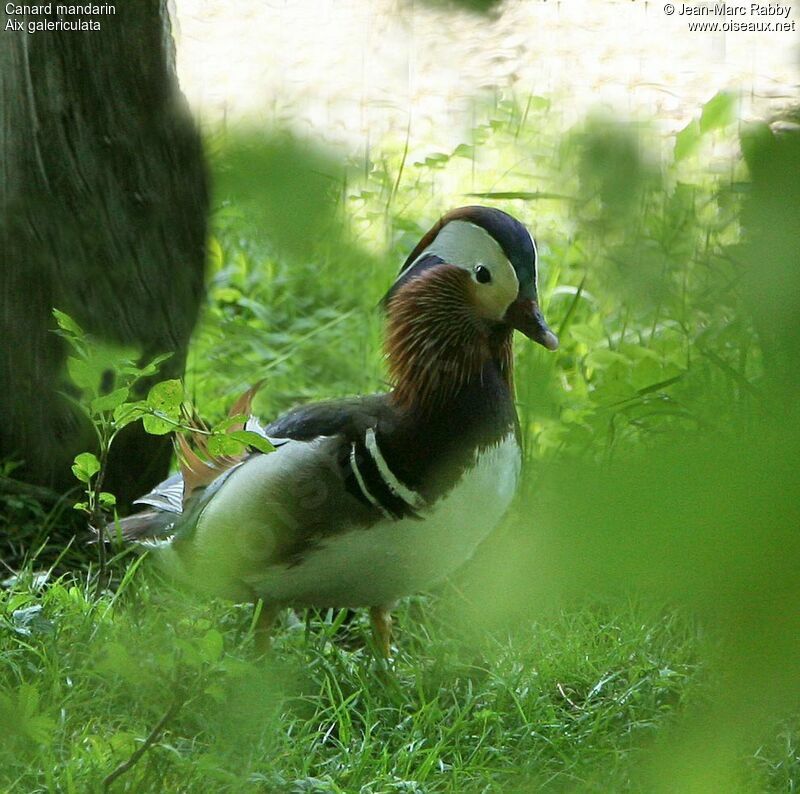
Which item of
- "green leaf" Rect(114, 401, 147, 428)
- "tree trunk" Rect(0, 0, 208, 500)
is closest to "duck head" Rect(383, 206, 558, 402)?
"tree trunk" Rect(0, 0, 208, 500)

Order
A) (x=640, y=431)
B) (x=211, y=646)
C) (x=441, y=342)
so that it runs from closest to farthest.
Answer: (x=640, y=431) < (x=211, y=646) < (x=441, y=342)

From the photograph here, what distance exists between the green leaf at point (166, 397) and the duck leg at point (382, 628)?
2.74 ft

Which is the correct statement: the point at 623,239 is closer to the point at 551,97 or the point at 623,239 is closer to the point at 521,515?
the point at 521,515

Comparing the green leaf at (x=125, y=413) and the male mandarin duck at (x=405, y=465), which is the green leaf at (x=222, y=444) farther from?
the male mandarin duck at (x=405, y=465)

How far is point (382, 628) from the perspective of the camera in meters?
2.18

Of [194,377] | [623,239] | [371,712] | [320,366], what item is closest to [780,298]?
[623,239]

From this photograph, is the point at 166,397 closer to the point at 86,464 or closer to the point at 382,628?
the point at 86,464

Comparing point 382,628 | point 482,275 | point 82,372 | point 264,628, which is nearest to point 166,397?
point 82,372

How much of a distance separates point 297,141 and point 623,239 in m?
0.17

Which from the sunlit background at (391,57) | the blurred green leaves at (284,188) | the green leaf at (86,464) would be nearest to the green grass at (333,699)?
the green leaf at (86,464)

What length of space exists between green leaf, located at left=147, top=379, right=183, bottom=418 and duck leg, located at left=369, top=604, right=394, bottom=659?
0.84m

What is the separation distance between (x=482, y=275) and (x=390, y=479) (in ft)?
1.20

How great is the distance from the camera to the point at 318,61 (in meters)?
0.67

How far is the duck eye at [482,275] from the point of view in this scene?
5.92 feet
